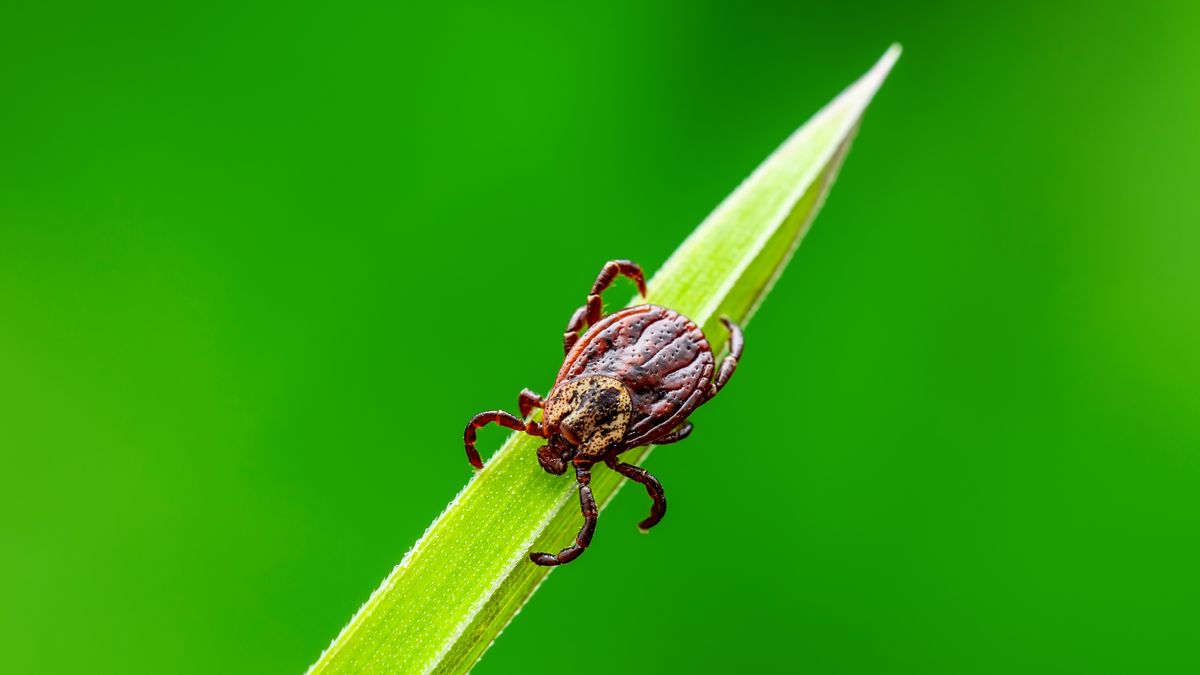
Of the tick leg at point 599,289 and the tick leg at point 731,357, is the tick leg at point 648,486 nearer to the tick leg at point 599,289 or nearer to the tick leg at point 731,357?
the tick leg at point 731,357

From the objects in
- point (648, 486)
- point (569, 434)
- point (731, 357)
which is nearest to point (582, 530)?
point (569, 434)

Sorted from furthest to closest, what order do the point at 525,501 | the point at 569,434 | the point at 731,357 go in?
the point at 731,357, the point at 569,434, the point at 525,501

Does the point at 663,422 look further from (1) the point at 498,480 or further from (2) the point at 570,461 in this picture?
(1) the point at 498,480

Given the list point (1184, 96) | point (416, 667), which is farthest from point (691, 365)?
point (1184, 96)

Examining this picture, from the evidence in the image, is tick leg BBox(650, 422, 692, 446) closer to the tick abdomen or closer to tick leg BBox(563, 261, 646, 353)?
the tick abdomen

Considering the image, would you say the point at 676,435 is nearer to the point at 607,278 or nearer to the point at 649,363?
the point at 649,363
